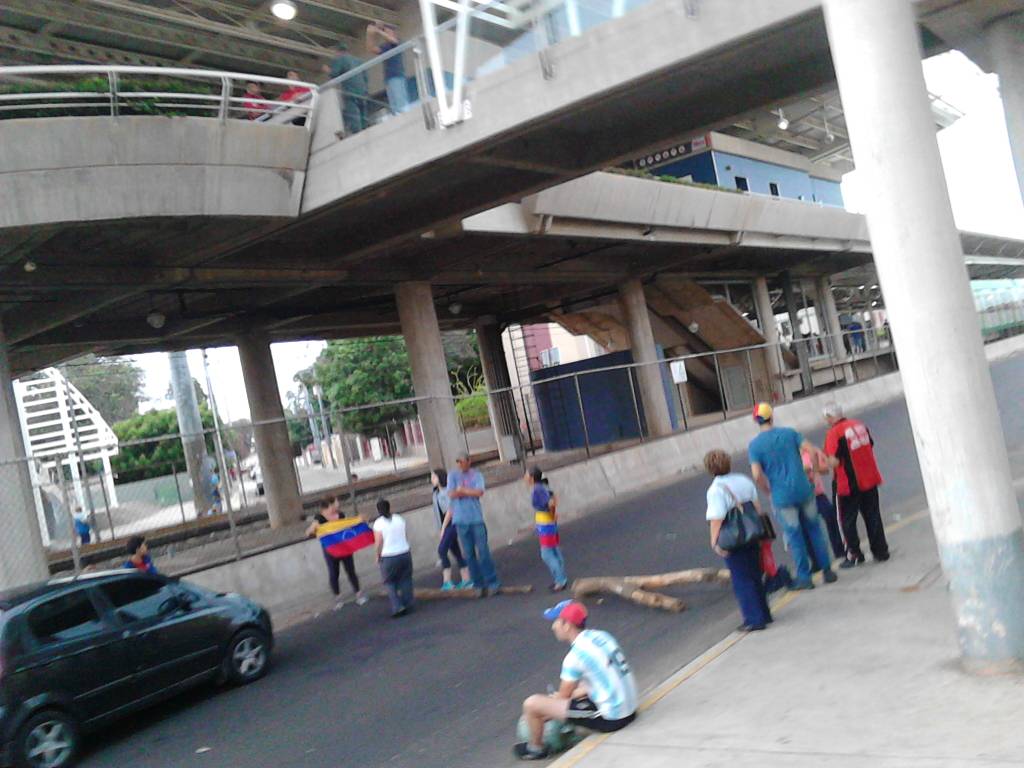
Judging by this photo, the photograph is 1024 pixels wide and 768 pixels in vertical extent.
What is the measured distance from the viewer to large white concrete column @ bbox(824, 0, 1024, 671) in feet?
19.5

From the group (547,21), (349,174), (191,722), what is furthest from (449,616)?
(547,21)

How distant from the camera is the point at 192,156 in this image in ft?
41.8

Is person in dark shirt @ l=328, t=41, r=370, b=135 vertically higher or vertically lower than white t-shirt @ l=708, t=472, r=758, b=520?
higher

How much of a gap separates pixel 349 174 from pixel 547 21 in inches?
141

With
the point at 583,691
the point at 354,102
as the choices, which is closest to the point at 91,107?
the point at 354,102

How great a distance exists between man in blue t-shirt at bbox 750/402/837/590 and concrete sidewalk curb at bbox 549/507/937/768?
403 mm

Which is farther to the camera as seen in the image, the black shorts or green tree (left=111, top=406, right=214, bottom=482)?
green tree (left=111, top=406, right=214, bottom=482)

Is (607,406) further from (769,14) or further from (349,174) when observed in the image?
(769,14)

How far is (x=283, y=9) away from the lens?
19.7 meters

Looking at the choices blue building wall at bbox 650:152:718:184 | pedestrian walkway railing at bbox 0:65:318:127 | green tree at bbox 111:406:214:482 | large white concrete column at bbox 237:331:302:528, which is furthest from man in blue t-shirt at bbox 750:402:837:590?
green tree at bbox 111:406:214:482

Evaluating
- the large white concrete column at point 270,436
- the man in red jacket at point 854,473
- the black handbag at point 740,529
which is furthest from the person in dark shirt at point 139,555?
the large white concrete column at point 270,436

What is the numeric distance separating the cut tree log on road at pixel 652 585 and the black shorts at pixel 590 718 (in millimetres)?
→ 3545

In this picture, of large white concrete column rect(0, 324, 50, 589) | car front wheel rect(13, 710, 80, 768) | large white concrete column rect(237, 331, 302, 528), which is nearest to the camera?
car front wheel rect(13, 710, 80, 768)

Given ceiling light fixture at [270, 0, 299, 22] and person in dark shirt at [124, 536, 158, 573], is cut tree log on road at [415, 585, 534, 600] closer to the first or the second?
person in dark shirt at [124, 536, 158, 573]
